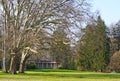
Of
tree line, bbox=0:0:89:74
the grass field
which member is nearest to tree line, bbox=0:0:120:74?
tree line, bbox=0:0:89:74

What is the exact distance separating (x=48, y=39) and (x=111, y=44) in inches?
1861

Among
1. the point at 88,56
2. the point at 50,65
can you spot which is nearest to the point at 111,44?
the point at 88,56

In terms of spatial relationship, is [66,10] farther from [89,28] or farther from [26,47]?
[26,47]

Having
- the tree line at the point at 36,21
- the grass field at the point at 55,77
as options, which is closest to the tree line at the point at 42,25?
the tree line at the point at 36,21

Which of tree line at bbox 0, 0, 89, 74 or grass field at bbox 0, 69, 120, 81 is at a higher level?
tree line at bbox 0, 0, 89, 74

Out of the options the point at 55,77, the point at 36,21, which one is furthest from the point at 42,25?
the point at 55,77

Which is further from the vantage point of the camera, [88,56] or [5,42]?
[88,56]

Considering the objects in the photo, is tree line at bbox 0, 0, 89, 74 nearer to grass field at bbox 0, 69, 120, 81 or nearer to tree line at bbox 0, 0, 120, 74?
tree line at bbox 0, 0, 120, 74

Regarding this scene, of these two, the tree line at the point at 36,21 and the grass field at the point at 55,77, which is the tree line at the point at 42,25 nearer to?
the tree line at the point at 36,21

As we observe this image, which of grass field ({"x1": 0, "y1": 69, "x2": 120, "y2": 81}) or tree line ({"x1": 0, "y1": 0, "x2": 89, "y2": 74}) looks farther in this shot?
tree line ({"x1": 0, "y1": 0, "x2": 89, "y2": 74})

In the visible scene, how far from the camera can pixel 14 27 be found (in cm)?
4322

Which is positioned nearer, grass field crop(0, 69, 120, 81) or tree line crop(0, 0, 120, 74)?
grass field crop(0, 69, 120, 81)

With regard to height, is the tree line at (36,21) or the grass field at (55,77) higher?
the tree line at (36,21)

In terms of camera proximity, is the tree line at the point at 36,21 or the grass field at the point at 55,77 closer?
the grass field at the point at 55,77
